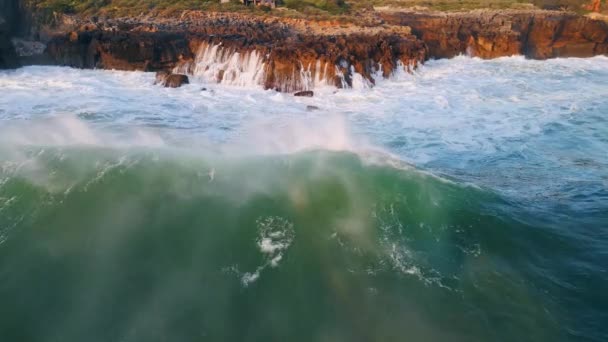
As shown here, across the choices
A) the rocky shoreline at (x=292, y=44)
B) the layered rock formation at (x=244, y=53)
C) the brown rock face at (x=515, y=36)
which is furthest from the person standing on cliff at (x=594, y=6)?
the layered rock formation at (x=244, y=53)

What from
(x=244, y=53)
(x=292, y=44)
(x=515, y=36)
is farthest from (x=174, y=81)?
(x=515, y=36)

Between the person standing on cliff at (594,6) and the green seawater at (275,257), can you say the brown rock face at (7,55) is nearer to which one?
the green seawater at (275,257)

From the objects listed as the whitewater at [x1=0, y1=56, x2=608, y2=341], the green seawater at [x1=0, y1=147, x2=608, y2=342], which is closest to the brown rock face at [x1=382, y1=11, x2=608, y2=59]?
the whitewater at [x1=0, y1=56, x2=608, y2=341]

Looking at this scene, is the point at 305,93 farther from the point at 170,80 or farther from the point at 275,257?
the point at 275,257

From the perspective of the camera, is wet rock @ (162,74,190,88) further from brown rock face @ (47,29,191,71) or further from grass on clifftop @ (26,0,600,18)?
grass on clifftop @ (26,0,600,18)

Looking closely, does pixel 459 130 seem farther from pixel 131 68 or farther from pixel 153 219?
pixel 131 68
